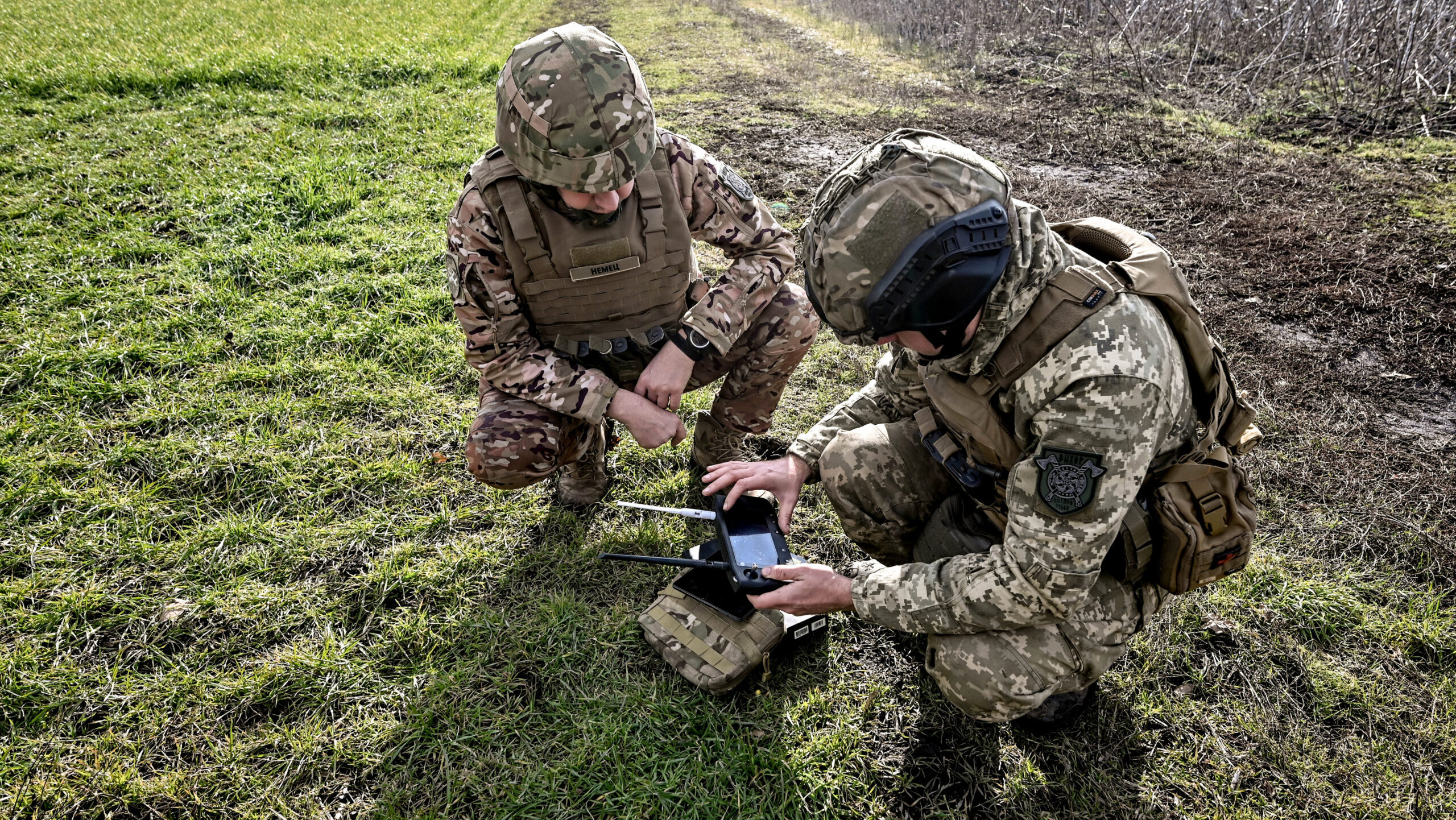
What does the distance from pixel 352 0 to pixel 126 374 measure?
52.5 feet

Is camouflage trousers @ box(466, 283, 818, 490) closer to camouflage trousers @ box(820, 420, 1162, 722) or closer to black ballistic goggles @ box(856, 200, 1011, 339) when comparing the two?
camouflage trousers @ box(820, 420, 1162, 722)

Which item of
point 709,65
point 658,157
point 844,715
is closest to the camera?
point 844,715

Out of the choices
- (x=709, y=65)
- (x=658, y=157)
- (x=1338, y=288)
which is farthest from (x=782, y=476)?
(x=709, y=65)

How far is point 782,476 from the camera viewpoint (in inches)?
108

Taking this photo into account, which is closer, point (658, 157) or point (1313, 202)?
point (658, 157)

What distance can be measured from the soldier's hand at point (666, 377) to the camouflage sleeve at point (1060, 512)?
1.34 metres

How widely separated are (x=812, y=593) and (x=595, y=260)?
1560 mm

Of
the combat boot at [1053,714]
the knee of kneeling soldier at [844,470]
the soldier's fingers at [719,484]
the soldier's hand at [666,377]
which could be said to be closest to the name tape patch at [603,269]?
the soldier's hand at [666,377]

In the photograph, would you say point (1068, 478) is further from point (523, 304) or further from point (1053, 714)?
point (523, 304)

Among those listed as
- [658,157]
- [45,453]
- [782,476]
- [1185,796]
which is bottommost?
[1185,796]

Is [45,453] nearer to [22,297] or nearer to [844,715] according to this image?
[22,297]

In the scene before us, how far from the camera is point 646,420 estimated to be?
292 cm

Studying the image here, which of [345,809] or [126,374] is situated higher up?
[126,374]

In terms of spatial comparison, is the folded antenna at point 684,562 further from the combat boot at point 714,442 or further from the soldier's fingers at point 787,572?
the combat boot at point 714,442
